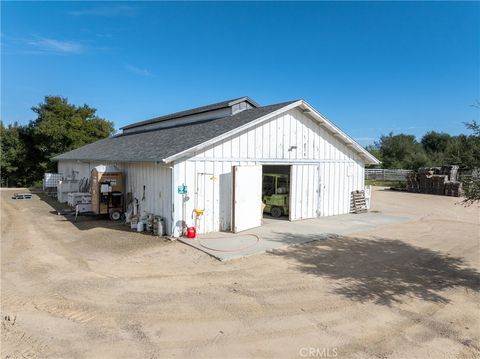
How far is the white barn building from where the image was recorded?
1027 cm

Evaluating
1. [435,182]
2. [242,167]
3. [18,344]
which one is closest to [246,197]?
[242,167]

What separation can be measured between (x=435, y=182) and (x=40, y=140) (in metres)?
36.5

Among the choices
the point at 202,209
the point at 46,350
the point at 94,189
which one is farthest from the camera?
the point at 94,189

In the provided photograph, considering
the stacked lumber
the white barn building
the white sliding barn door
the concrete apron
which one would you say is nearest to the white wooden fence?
the stacked lumber

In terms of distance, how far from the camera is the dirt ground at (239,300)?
173 inches

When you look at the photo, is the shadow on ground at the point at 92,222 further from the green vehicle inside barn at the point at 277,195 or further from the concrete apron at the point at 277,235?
the green vehicle inside barn at the point at 277,195

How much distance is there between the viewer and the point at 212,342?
4.46 meters

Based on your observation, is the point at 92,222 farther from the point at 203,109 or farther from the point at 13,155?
the point at 13,155

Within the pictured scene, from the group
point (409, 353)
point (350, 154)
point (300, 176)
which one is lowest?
point (409, 353)

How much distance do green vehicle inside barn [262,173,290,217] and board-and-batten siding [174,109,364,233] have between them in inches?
34.1

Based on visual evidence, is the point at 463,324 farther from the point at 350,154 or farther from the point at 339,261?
the point at 350,154

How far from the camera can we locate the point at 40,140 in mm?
32688

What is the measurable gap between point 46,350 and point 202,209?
21.6 feet

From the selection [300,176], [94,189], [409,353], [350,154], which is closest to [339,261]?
[409,353]
